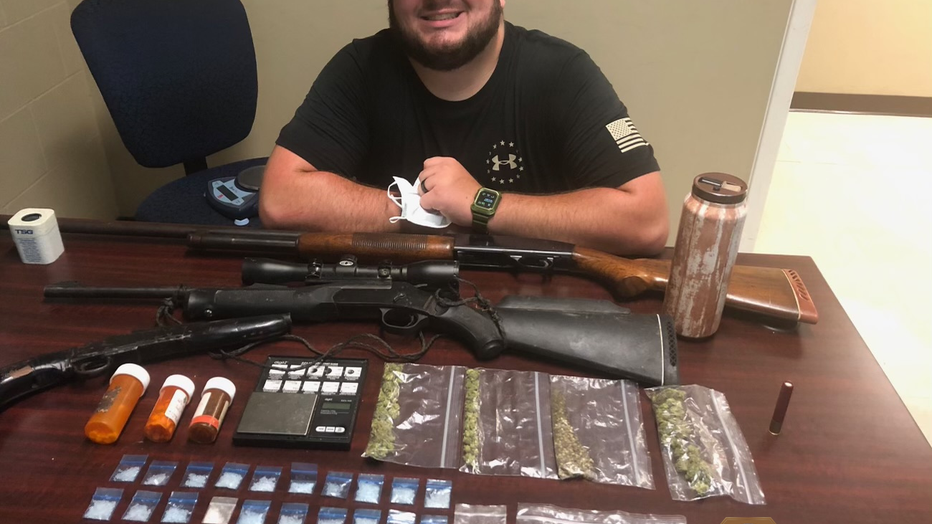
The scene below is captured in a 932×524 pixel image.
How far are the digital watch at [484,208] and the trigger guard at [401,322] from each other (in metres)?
0.33

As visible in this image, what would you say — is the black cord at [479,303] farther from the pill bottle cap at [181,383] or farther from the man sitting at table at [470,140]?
the pill bottle cap at [181,383]

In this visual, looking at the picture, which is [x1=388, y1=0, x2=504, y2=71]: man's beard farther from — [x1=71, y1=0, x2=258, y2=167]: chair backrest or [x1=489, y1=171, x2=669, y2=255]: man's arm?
[x1=71, y1=0, x2=258, y2=167]: chair backrest

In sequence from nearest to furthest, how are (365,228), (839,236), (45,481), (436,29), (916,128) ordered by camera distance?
(45,481) < (365,228) < (436,29) < (839,236) < (916,128)

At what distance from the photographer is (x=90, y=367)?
953 millimetres

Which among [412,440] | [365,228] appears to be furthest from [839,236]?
[412,440]

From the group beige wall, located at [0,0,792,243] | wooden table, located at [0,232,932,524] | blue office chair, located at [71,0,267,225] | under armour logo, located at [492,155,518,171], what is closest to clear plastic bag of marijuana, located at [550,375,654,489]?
wooden table, located at [0,232,932,524]

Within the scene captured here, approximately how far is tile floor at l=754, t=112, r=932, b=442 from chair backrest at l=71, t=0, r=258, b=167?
2.20m

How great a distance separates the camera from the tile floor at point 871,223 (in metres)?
2.35

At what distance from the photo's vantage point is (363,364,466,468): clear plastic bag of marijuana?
839 millimetres

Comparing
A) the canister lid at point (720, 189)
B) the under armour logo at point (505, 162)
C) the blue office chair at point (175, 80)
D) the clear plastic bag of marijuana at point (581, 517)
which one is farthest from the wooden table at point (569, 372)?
the blue office chair at point (175, 80)

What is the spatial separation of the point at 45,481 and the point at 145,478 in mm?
120

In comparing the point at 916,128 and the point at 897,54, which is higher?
the point at 897,54

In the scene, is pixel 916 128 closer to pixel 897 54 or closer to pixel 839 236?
pixel 897 54

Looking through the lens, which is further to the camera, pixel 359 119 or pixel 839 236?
pixel 839 236
